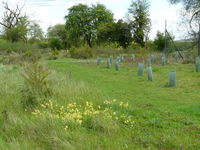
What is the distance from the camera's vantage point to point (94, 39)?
48.9 meters

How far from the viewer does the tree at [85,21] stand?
1933 inches

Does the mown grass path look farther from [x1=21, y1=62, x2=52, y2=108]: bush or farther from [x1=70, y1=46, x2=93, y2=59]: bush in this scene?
[x1=70, y1=46, x2=93, y2=59]: bush

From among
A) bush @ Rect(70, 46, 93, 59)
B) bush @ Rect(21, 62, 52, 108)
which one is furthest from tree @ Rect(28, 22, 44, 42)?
bush @ Rect(21, 62, 52, 108)

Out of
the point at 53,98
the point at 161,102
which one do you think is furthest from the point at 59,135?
the point at 161,102

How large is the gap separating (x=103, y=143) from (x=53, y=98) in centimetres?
266

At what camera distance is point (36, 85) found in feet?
20.0

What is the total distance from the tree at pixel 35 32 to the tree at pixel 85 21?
7151 millimetres

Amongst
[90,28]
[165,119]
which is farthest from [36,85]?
[90,28]

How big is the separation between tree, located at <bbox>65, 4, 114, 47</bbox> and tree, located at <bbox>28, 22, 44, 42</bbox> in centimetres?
715

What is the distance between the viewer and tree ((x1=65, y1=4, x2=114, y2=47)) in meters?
49.1

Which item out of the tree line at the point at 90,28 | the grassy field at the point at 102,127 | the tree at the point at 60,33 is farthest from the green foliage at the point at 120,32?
the grassy field at the point at 102,127

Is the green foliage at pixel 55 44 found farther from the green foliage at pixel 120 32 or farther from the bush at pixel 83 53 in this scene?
the bush at pixel 83 53

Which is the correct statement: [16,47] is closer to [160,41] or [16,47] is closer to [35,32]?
[160,41]

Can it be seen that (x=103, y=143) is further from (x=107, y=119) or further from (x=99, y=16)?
(x=99, y=16)
